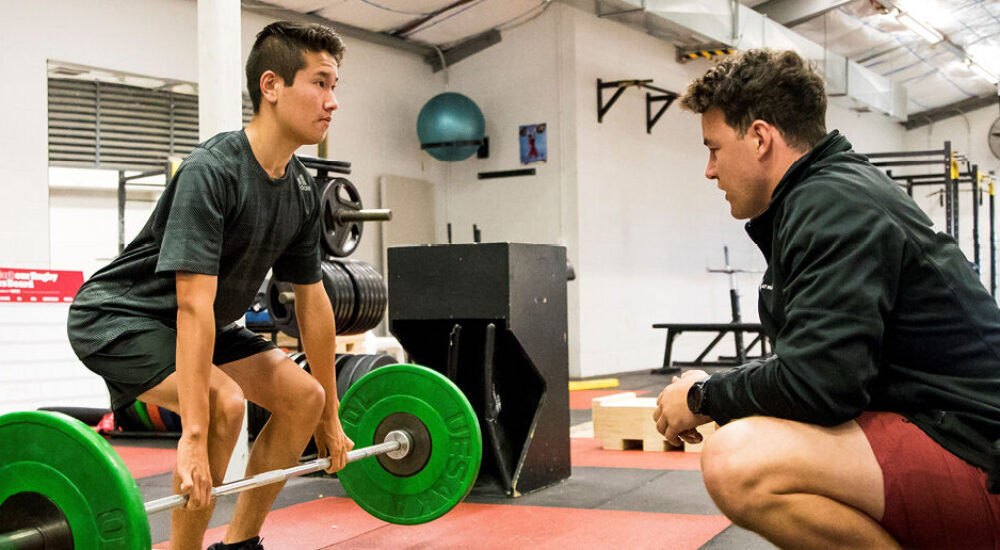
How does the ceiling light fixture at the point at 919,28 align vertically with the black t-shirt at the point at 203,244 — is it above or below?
above

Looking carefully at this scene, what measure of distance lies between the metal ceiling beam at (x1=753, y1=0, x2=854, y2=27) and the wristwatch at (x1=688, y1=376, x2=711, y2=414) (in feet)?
26.7

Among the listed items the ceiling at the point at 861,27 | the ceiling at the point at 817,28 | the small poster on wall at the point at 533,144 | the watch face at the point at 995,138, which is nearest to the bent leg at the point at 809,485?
the ceiling at the point at 817,28

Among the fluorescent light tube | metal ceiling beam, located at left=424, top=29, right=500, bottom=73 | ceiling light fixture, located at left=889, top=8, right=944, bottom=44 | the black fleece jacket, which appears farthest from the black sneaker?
the fluorescent light tube

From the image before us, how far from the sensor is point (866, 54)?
1055 centimetres

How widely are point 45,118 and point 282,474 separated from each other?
13.6 ft

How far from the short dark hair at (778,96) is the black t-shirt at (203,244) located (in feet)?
3.22

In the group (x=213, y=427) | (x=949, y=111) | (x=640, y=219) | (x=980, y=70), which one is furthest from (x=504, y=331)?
(x=949, y=111)

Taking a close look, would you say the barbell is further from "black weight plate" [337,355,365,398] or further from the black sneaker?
"black weight plate" [337,355,365,398]

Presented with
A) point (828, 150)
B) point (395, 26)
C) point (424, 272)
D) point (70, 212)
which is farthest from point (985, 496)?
point (395, 26)

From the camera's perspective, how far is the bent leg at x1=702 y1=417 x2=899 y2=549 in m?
1.43

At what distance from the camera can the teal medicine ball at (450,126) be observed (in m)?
7.27

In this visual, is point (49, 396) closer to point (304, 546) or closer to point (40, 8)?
point (40, 8)

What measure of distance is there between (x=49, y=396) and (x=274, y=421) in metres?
3.56

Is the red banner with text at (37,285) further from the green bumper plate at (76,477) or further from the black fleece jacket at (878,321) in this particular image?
the black fleece jacket at (878,321)
